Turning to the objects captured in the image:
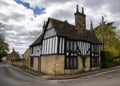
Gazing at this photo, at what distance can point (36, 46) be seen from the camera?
104 feet

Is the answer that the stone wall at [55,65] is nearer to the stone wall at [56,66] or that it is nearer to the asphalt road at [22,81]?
the stone wall at [56,66]

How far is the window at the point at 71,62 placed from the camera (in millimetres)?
23362

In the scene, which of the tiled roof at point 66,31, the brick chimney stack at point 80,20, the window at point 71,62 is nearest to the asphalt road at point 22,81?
the window at point 71,62

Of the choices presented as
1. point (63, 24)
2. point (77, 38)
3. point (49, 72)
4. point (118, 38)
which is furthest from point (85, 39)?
point (118, 38)

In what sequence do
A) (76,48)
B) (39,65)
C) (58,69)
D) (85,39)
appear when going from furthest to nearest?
1. (39,65)
2. (85,39)
3. (76,48)
4. (58,69)

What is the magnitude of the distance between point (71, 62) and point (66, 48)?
2013mm

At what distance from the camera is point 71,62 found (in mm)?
23859

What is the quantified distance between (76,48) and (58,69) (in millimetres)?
4340

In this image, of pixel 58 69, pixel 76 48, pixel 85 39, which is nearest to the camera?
pixel 58 69

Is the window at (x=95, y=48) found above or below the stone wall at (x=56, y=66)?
above

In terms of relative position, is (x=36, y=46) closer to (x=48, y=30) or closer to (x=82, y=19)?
(x=48, y=30)

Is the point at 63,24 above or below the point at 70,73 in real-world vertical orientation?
above

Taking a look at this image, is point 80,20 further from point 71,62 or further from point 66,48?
point 71,62

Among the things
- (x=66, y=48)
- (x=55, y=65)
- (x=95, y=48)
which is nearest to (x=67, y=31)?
(x=66, y=48)
